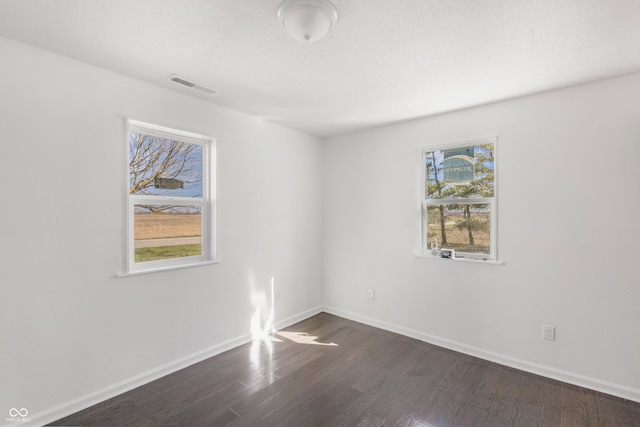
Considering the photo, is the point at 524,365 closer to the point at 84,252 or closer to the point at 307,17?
the point at 307,17

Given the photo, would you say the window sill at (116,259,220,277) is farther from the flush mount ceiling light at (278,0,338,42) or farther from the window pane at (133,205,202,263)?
the flush mount ceiling light at (278,0,338,42)

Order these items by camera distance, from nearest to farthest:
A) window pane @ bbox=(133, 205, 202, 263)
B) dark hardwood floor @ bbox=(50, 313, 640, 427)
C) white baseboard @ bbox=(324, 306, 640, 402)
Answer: dark hardwood floor @ bbox=(50, 313, 640, 427)
white baseboard @ bbox=(324, 306, 640, 402)
window pane @ bbox=(133, 205, 202, 263)

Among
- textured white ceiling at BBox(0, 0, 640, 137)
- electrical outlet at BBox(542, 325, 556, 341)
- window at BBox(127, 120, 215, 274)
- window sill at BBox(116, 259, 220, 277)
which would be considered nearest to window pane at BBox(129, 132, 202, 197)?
window at BBox(127, 120, 215, 274)

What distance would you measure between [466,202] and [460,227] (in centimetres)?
29

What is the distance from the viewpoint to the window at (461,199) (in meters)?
2.96

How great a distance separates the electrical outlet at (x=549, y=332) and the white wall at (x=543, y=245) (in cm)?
4

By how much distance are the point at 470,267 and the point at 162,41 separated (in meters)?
3.30

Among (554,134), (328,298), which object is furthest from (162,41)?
(328,298)

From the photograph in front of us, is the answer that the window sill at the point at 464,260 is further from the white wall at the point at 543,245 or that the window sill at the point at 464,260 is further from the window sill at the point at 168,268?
the window sill at the point at 168,268

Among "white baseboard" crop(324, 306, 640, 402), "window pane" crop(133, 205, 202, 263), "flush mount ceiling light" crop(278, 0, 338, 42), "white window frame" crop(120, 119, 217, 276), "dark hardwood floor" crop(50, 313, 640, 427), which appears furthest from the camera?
"window pane" crop(133, 205, 202, 263)

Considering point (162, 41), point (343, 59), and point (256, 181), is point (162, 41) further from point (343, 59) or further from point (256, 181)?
point (256, 181)

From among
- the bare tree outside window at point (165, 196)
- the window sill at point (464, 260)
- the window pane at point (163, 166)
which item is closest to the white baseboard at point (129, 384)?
the bare tree outside window at point (165, 196)

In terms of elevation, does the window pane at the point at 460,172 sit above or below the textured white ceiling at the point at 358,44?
below

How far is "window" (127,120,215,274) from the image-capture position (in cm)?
250
